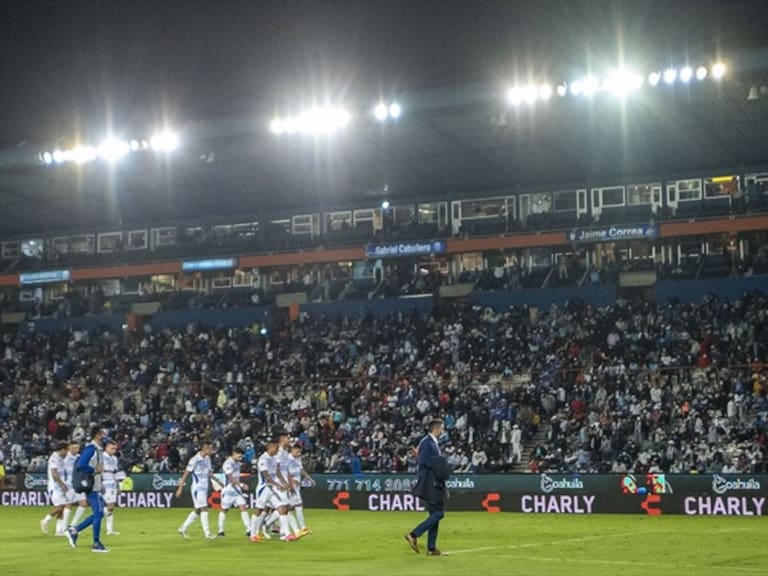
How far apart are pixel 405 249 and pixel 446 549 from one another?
35.6 metres

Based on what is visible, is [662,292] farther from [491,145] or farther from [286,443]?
[286,443]

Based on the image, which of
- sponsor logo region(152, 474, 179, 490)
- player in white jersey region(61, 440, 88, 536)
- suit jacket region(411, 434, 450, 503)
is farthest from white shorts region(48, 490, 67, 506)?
sponsor logo region(152, 474, 179, 490)

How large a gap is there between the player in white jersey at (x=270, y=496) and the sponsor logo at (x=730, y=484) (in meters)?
13.9

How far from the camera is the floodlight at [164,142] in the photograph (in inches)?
1953

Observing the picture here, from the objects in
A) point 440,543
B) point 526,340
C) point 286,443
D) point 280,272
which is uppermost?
point 280,272

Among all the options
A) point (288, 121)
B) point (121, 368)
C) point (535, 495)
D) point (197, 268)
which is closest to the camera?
point (535, 495)

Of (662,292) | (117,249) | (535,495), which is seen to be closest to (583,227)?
(662,292)

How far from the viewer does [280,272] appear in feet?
Answer: 210

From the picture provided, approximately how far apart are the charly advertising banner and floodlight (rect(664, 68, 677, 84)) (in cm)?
1379

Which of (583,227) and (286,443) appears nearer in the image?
(286,443)

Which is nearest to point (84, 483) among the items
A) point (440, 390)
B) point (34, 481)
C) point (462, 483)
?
point (462, 483)

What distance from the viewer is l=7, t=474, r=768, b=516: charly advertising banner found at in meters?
34.2

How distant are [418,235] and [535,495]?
22926mm

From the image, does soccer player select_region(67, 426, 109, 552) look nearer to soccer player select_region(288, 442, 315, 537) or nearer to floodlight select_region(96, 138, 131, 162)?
soccer player select_region(288, 442, 315, 537)
